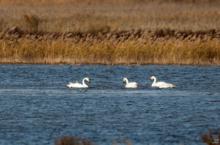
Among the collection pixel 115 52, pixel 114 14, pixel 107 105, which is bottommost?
pixel 107 105

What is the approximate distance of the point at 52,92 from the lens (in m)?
28.6

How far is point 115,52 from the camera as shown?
34719mm

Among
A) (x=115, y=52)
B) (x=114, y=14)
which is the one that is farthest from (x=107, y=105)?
(x=114, y=14)

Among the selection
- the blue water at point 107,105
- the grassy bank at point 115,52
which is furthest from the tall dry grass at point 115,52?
the blue water at point 107,105

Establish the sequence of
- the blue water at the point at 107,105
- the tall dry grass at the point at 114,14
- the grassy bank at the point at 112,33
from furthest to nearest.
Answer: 1. the tall dry grass at the point at 114,14
2. the grassy bank at the point at 112,33
3. the blue water at the point at 107,105

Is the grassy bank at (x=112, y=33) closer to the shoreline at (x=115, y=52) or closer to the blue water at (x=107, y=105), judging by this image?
the shoreline at (x=115, y=52)

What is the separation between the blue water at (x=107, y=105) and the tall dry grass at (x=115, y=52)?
267mm

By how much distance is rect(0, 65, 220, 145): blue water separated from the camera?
20812mm

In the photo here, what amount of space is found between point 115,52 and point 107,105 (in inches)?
351

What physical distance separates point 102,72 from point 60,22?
12200 mm

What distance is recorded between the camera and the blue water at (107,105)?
20.8m

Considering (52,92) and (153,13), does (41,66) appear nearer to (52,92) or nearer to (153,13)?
(52,92)

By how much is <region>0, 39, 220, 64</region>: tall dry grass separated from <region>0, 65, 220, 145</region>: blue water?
0.88 ft

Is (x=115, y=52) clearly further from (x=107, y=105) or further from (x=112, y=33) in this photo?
(x=107, y=105)
